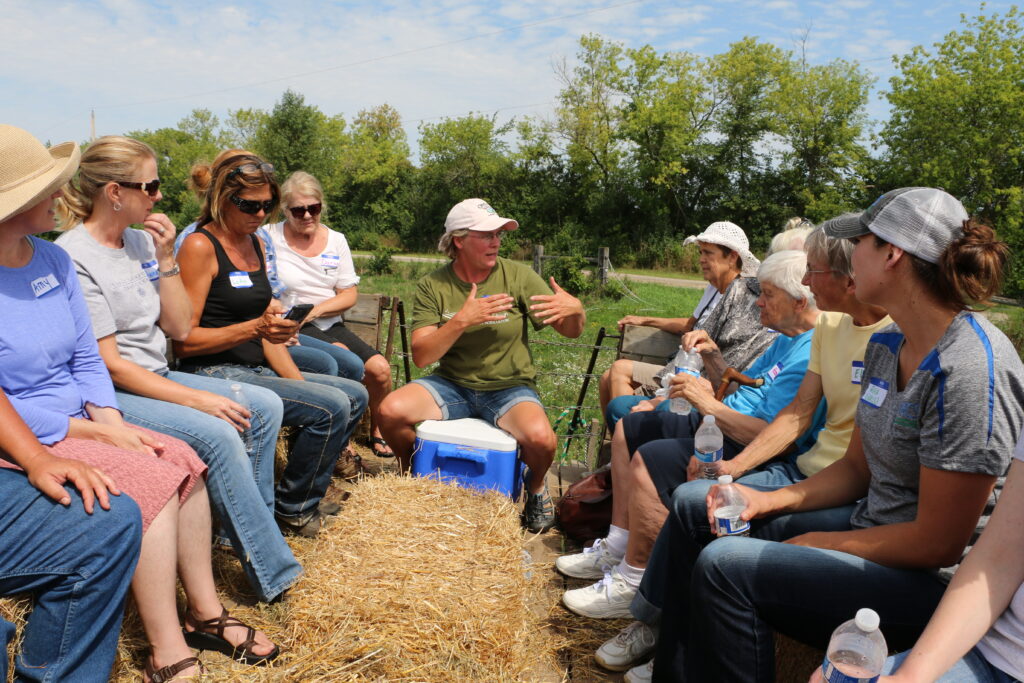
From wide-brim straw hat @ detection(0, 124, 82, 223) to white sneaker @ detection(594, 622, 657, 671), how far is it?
257 cm

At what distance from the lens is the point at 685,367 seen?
12.5 feet

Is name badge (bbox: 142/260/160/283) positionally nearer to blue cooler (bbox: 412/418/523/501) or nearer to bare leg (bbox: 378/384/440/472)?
bare leg (bbox: 378/384/440/472)

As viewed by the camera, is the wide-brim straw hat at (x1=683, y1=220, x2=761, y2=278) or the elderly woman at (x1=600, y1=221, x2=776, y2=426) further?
the wide-brim straw hat at (x1=683, y1=220, x2=761, y2=278)

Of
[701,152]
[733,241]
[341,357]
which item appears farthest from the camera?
[701,152]

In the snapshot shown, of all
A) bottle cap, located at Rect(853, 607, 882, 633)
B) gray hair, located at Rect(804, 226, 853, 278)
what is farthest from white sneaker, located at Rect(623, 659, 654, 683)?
gray hair, located at Rect(804, 226, 853, 278)

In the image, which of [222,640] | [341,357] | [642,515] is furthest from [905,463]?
[341,357]

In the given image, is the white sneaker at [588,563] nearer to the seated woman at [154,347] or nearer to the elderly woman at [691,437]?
the elderly woman at [691,437]

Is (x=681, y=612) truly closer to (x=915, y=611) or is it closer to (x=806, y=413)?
(x=915, y=611)

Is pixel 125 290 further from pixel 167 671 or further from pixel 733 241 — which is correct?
pixel 733 241

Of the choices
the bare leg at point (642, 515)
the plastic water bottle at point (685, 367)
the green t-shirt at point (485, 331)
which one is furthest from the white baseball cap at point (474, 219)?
the bare leg at point (642, 515)

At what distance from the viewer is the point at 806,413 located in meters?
2.80

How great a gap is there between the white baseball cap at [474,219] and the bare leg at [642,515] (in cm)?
151

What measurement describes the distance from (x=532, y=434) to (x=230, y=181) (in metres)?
1.98

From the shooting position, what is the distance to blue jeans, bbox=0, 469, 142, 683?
194 cm
